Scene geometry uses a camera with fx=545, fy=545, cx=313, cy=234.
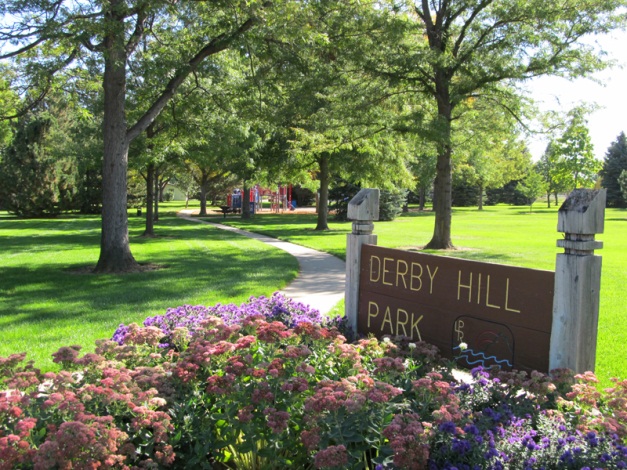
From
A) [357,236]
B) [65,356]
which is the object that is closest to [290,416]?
[65,356]

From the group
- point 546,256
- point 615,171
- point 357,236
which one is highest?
point 615,171

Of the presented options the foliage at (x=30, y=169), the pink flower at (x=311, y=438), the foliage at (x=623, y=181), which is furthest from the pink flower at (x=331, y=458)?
the foliage at (x=623, y=181)

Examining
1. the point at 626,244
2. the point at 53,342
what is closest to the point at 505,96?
the point at 626,244

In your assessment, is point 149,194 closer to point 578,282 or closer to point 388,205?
point 388,205

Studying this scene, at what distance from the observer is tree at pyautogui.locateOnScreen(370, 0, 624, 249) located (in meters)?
14.1

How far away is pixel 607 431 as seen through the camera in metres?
2.81

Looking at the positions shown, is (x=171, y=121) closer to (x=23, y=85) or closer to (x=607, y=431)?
(x=23, y=85)

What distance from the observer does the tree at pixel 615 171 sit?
6216cm

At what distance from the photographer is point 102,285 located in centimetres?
1017

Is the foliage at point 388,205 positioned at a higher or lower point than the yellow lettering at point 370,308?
higher

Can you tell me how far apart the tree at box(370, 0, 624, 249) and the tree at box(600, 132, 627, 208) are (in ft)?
175

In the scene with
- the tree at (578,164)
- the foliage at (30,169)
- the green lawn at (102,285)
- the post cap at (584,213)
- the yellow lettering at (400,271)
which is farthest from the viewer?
the tree at (578,164)

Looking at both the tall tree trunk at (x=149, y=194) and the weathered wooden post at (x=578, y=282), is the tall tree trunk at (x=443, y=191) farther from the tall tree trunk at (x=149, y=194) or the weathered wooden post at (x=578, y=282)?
the weathered wooden post at (x=578, y=282)

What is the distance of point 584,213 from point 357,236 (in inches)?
89.4
